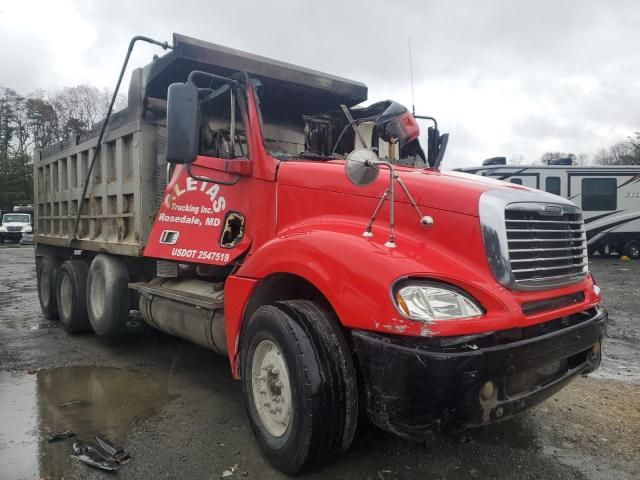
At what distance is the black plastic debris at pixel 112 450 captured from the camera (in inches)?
132

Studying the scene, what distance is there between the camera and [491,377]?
2.51 m

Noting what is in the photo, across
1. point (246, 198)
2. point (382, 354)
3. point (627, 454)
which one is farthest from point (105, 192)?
point (627, 454)

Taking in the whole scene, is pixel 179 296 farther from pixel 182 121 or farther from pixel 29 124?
pixel 29 124

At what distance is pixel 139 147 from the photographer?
5285 mm

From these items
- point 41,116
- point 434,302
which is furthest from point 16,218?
point 434,302

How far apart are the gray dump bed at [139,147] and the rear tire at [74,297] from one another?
1.15 ft

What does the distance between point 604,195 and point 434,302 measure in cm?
1733

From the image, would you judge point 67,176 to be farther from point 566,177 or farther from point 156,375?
point 566,177

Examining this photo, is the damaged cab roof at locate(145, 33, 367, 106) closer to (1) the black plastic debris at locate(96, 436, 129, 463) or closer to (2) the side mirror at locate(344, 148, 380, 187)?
(2) the side mirror at locate(344, 148, 380, 187)

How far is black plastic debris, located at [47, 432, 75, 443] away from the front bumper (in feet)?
7.79

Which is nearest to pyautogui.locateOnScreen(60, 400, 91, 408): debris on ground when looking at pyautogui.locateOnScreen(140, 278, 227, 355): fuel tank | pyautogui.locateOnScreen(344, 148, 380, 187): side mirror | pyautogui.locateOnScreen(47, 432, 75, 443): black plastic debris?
pyautogui.locateOnScreen(47, 432, 75, 443): black plastic debris

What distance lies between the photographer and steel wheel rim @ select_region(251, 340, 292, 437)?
3.12 m

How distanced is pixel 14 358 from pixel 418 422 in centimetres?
523

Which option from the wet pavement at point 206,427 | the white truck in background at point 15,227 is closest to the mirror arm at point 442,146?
the wet pavement at point 206,427
